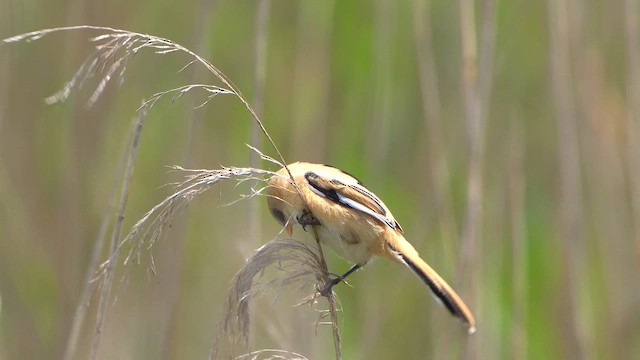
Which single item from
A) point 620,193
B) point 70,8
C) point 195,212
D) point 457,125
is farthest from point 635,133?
point 70,8

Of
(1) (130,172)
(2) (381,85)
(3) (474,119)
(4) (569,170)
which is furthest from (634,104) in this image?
(1) (130,172)

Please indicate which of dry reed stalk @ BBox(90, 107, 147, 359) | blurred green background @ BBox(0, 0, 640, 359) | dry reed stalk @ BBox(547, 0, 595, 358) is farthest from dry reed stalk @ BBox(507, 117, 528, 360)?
dry reed stalk @ BBox(90, 107, 147, 359)

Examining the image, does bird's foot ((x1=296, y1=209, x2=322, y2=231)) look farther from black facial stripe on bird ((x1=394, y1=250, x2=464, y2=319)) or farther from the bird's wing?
black facial stripe on bird ((x1=394, y1=250, x2=464, y2=319))

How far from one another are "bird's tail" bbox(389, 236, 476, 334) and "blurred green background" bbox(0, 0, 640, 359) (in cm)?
23

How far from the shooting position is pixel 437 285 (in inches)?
83.2

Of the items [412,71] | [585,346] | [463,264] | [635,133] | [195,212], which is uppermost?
[412,71]

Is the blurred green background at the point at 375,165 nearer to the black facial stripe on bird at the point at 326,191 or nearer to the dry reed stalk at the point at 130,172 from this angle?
the black facial stripe on bird at the point at 326,191

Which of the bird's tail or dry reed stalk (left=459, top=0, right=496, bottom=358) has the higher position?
dry reed stalk (left=459, top=0, right=496, bottom=358)

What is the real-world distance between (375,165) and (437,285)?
76 centimetres

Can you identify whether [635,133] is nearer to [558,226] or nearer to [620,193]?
[620,193]

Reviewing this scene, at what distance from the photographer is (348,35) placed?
320cm

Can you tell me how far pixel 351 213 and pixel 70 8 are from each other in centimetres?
112

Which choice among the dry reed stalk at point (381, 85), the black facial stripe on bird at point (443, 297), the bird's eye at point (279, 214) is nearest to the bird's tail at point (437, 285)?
the black facial stripe on bird at point (443, 297)

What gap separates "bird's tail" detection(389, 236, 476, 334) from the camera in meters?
2.05
